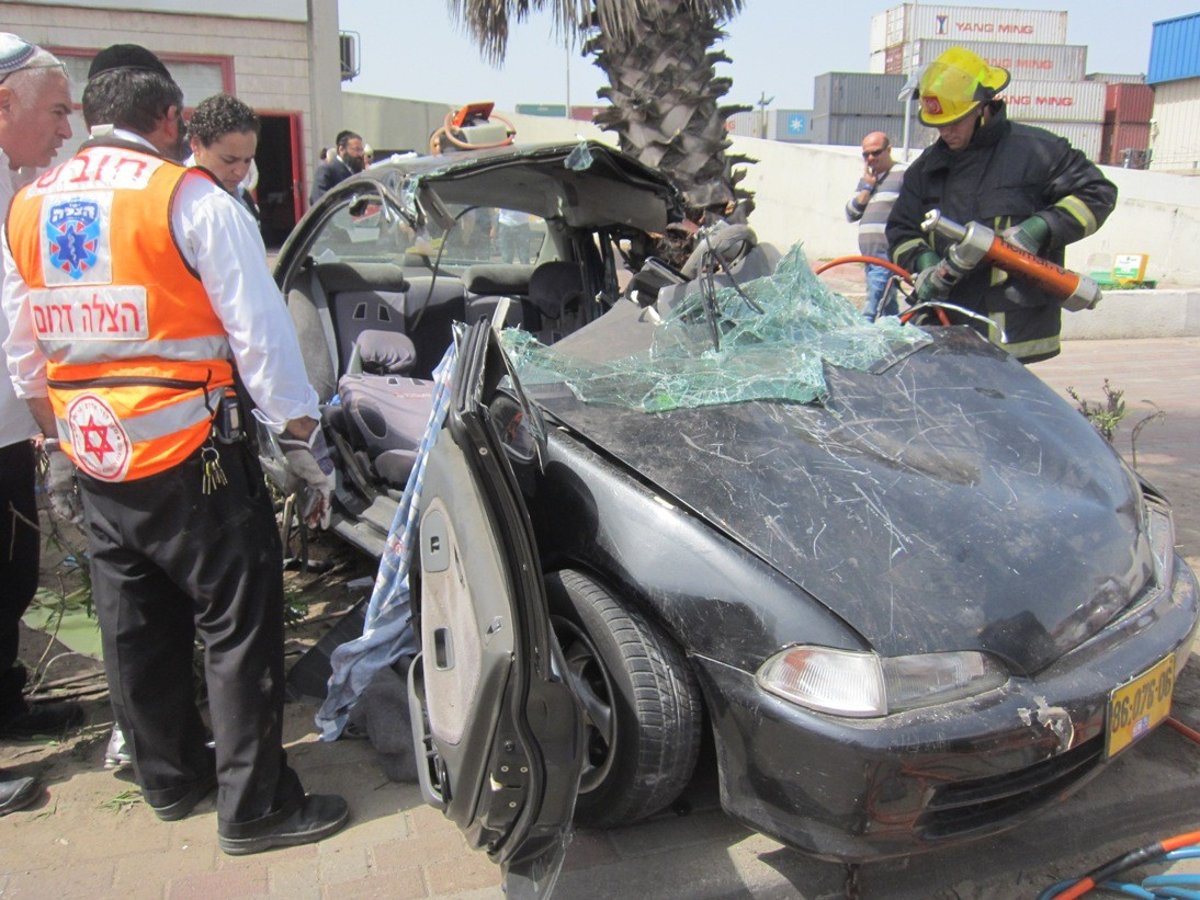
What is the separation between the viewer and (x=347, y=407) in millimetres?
3639

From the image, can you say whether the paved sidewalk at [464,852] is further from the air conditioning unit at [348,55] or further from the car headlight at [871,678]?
the air conditioning unit at [348,55]

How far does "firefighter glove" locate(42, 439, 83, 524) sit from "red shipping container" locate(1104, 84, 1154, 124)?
40.8 metres

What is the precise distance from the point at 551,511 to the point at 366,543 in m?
1.07

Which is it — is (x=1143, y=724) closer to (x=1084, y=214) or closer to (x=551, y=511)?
(x=551, y=511)

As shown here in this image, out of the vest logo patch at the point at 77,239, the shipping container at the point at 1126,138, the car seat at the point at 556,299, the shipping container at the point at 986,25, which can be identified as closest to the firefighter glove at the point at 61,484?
the vest logo patch at the point at 77,239

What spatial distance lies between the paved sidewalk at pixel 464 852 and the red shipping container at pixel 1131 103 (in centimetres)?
3966

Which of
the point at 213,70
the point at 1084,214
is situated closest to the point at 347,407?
the point at 1084,214

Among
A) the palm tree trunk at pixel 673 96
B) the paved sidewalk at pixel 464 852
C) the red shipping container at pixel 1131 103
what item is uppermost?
the red shipping container at pixel 1131 103

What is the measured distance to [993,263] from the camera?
12.8 feet

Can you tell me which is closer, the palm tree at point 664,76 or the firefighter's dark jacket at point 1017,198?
the firefighter's dark jacket at point 1017,198

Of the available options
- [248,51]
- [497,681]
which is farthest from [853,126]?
[497,681]

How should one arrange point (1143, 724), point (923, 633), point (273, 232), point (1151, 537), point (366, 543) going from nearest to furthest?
1. point (923, 633)
2. point (1143, 724)
3. point (1151, 537)
4. point (366, 543)
5. point (273, 232)

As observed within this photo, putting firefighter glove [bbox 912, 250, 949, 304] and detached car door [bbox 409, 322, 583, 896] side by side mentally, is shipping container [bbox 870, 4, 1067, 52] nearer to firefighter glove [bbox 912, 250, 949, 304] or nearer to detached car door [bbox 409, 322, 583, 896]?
firefighter glove [bbox 912, 250, 949, 304]

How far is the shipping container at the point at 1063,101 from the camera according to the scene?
36500 millimetres
